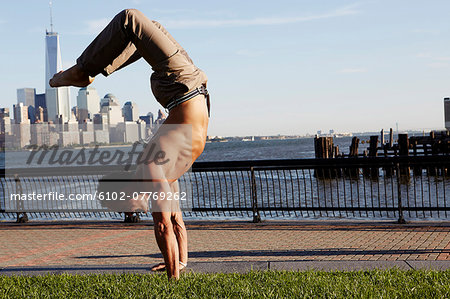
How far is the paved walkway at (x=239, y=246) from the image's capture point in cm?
573

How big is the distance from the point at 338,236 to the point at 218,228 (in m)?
2.25

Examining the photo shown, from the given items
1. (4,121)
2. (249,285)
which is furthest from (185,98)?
(4,121)

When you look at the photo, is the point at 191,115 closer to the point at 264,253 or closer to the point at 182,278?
the point at 182,278

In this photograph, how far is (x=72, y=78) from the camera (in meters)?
3.75

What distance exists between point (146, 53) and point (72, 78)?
1.82 ft

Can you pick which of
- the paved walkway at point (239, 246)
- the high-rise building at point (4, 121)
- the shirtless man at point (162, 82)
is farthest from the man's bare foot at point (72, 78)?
the high-rise building at point (4, 121)

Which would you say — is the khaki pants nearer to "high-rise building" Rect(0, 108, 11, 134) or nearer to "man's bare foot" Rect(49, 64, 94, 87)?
"man's bare foot" Rect(49, 64, 94, 87)

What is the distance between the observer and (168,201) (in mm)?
3932

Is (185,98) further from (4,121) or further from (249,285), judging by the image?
(4,121)

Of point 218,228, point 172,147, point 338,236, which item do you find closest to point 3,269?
point 172,147

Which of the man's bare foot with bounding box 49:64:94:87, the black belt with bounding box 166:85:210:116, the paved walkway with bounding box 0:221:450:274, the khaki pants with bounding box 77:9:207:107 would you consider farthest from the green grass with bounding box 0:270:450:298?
the man's bare foot with bounding box 49:64:94:87

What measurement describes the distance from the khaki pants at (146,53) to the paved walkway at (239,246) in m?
2.32

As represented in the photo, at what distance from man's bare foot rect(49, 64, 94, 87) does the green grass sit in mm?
1649

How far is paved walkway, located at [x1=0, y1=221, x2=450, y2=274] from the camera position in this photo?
5734 millimetres
